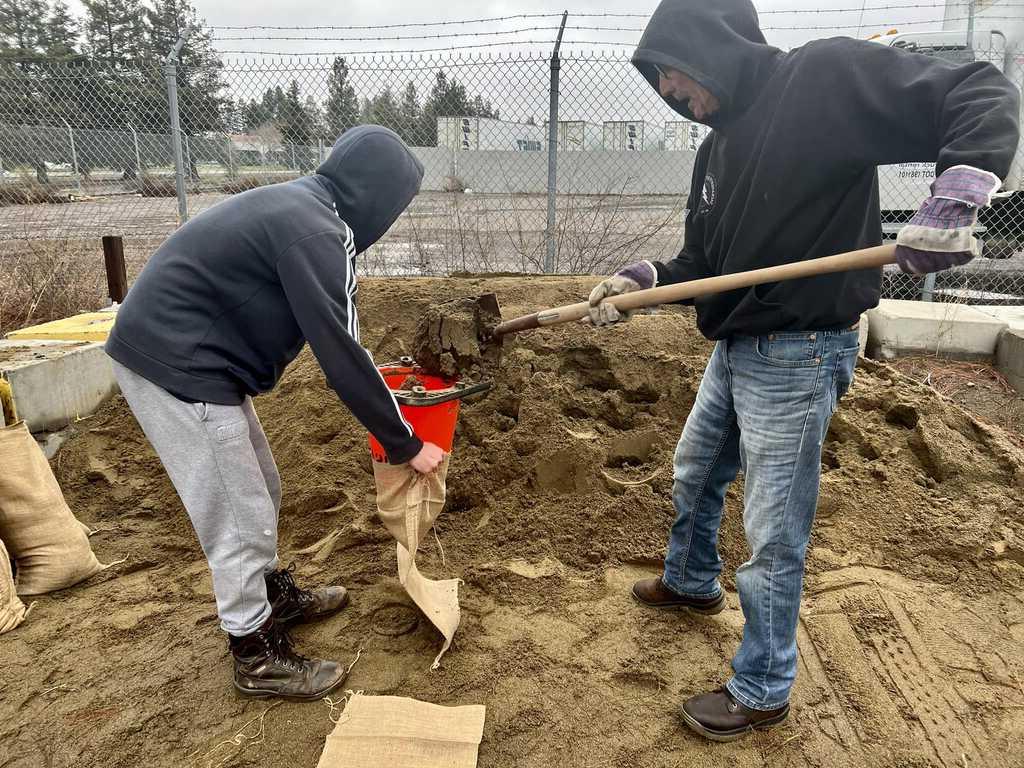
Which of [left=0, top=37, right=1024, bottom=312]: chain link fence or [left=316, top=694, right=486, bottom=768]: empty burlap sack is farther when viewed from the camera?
[left=0, top=37, right=1024, bottom=312]: chain link fence

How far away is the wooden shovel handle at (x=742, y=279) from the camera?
1708mm

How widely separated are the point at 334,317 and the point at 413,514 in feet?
2.64

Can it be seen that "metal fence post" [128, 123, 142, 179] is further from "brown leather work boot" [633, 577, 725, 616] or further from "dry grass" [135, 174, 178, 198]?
"brown leather work boot" [633, 577, 725, 616]

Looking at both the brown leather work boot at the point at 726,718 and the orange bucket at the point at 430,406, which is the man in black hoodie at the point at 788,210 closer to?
the brown leather work boot at the point at 726,718

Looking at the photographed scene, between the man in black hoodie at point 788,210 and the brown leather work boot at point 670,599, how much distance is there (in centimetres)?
54

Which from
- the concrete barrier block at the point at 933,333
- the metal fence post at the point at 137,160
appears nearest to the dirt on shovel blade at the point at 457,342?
the concrete barrier block at the point at 933,333

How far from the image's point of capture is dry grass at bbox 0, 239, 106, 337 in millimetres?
5945

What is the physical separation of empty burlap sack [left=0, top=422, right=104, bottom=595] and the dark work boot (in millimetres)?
1043

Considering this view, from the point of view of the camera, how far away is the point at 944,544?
10.4ft

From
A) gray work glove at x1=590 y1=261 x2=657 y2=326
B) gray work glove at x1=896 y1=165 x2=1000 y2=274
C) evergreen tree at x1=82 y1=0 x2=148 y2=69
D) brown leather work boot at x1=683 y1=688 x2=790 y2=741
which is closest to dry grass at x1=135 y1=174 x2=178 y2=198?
gray work glove at x1=590 y1=261 x2=657 y2=326

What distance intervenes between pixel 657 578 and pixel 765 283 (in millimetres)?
1383

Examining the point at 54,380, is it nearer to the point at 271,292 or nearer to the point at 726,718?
the point at 271,292

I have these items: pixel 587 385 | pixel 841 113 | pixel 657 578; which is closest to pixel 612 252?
pixel 587 385

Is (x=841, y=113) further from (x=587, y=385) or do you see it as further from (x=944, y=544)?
(x=587, y=385)
